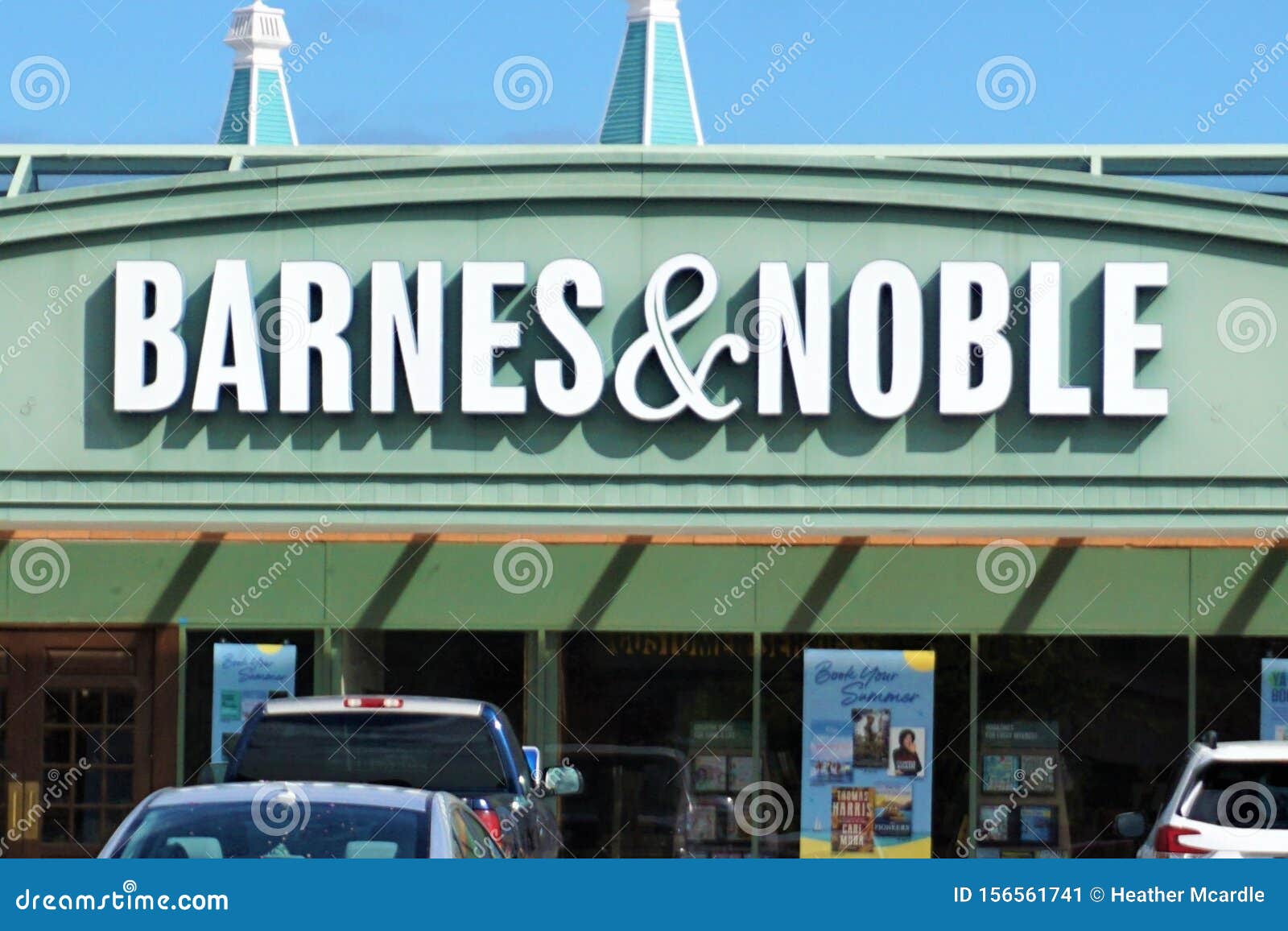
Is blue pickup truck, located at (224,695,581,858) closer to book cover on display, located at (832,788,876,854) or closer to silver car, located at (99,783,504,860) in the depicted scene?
silver car, located at (99,783,504,860)

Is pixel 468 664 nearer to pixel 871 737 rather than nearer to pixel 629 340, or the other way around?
pixel 629 340

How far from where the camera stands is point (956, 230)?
18.6 metres

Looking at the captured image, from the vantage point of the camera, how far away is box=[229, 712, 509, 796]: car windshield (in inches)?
525

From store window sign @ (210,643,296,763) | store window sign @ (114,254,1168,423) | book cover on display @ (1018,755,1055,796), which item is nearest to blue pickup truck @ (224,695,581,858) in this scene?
store window sign @ (114,254,1168,423)

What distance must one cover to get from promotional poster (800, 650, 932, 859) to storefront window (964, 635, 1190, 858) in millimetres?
563

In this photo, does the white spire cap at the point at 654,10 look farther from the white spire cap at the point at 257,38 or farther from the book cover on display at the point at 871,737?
the book cover on display at the point at 871,737

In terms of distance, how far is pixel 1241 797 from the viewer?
12.1m

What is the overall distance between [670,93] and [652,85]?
1.25ft

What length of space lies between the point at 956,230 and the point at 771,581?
3.74 metres

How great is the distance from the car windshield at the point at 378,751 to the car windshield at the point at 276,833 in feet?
14.2

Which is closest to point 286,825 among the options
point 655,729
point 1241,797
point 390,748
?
point 390,748

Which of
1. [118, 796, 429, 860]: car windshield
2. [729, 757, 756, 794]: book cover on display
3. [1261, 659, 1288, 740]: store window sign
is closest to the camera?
[118, 796, 429, 860]: car windshield

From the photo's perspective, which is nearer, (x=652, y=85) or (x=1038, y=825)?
(x=1038, y=825)
